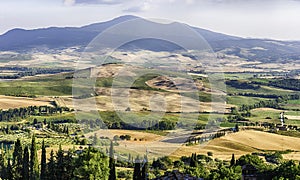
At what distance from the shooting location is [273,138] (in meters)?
74.9

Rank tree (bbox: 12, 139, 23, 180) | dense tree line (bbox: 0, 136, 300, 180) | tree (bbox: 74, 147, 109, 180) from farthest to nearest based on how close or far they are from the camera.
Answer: tree (bbox: 12, 139, 23, 180) → dense tree line (bbox: 0, 136, 300, 180) → tree (bbox: 74, 147, 109, 180)

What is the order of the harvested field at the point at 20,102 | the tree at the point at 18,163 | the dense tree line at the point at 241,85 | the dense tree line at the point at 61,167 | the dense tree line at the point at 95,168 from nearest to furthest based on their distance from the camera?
the dense tree line at the point at 61,167
the dense tree line at the point at 95,168
the tree at the point at 18,163
the harvested field at the point at 20,102
the dense tree line at the point at 241,85

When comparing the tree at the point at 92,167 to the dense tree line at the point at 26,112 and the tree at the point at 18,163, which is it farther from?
the dense tree line at the point at 26,112

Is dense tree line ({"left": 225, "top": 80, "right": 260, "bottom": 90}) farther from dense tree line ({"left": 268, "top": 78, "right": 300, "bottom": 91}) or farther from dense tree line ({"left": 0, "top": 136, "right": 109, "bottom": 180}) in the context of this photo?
dense tree line ({"left": 0, "top": 136, "right": 109, "bottom": 180})

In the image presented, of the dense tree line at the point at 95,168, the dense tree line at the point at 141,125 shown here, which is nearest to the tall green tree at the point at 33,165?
the dense tree line at the point at 95,168

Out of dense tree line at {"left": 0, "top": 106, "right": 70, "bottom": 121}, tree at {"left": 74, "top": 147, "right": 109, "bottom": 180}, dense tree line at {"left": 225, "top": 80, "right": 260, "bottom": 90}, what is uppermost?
dense tree line at {"left": 225, "top": 80, "right": 260, "bottom": 90}

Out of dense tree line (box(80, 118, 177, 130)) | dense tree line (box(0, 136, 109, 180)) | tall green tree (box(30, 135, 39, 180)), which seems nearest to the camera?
dense tree line (box(0, 136, 109, 180))

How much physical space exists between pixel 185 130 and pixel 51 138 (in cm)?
2347

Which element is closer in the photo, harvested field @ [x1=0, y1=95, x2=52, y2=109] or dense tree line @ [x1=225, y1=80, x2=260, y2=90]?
harvested field @ [x1=0, y1=95, x2=52, y2=109]

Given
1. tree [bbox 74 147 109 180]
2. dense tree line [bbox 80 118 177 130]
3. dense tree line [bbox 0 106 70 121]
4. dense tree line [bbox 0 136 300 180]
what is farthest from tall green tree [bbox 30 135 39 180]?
dense tree line [bbox 0 106 70 121]

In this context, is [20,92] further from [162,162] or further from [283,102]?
[162,162]

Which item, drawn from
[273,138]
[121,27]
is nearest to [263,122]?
[273,138]

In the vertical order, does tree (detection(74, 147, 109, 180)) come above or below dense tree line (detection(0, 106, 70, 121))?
above

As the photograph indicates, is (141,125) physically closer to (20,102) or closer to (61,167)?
(61,167)
